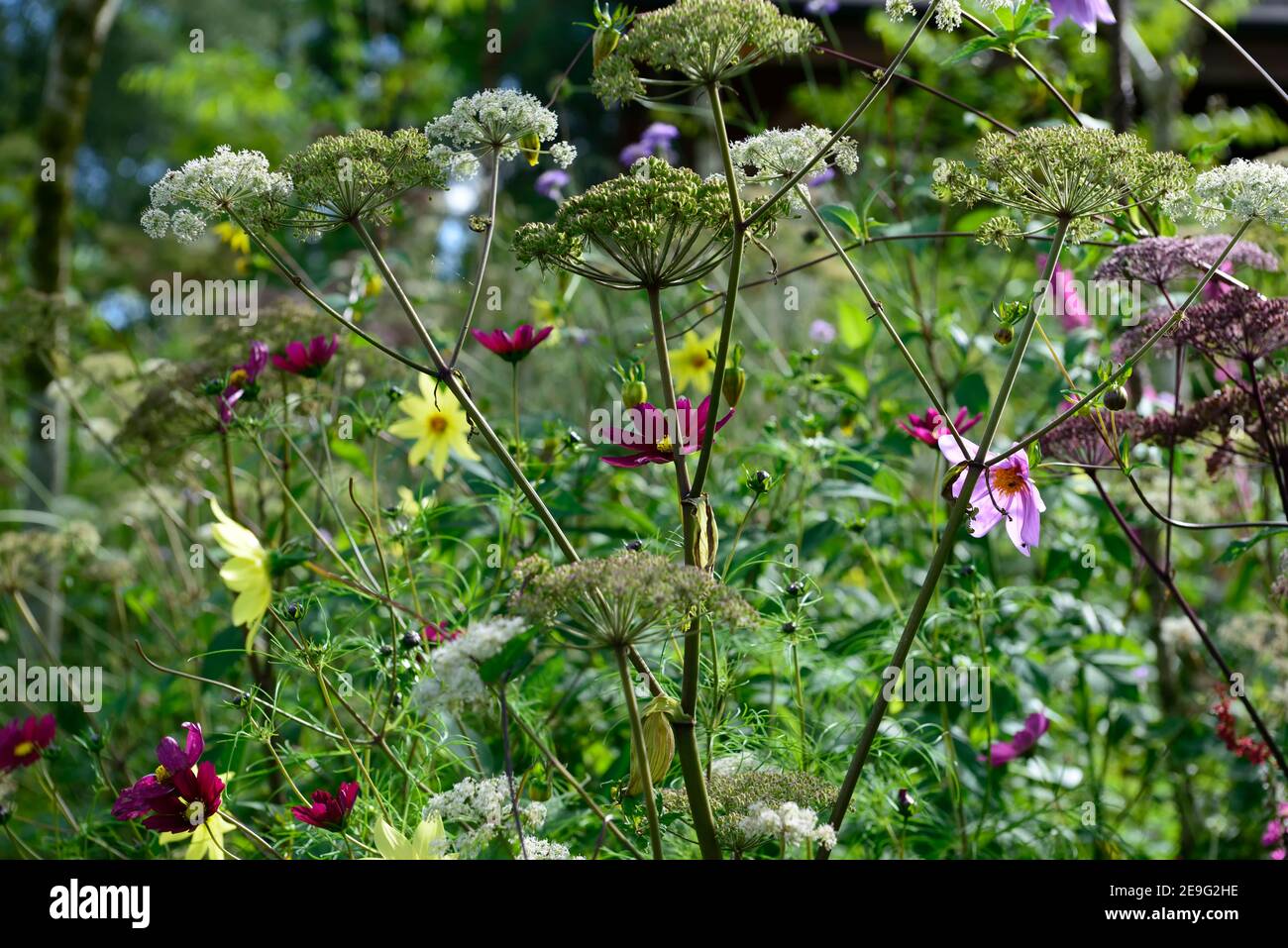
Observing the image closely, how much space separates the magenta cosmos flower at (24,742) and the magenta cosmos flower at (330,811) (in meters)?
0.56

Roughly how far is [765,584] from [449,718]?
514 mm

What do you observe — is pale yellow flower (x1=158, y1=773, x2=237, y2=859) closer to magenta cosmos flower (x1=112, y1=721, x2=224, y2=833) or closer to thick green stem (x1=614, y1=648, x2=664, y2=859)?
magenta cosmos flower (x1=112, y1=721, x2=224, y2=833)

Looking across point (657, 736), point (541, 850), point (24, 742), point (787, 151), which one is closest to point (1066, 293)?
point (787, 151)

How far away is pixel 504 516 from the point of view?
1979 mm

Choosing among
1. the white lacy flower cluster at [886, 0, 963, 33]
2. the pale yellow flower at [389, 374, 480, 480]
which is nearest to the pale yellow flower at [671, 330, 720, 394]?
the pale yellow flower at [389, 374, 480, 480]

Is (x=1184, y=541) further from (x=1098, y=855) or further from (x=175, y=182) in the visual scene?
(x=175, y=182)

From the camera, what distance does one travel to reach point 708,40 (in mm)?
1035

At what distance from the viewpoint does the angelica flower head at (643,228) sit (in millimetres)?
1072

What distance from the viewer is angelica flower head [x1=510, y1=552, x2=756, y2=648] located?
91 cm

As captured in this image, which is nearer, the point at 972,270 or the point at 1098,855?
the point at 1098,855

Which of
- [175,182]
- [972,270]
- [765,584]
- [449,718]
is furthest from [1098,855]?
[972,270]

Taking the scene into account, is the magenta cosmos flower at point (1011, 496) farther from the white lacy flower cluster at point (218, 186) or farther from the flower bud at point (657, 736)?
the white lacy flower cluster at point (218, 186)
